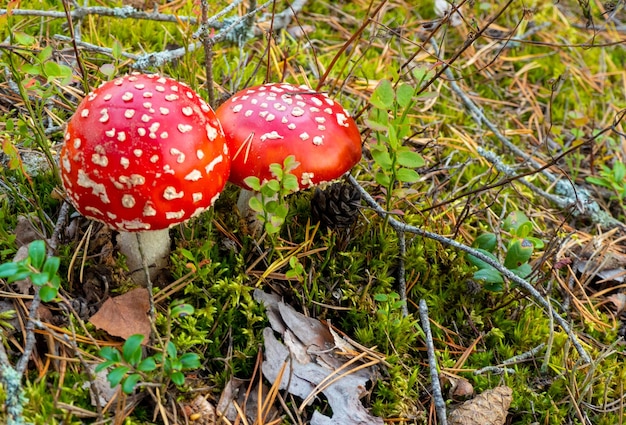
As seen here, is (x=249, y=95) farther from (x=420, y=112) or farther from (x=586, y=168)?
(x=586, y=168)

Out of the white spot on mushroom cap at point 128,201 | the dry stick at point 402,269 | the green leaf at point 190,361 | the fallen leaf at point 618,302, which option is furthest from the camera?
the fallen leaf at point 618,302

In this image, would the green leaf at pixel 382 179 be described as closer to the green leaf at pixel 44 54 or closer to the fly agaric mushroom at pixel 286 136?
the fly agaric mushroom at pixel 286 136

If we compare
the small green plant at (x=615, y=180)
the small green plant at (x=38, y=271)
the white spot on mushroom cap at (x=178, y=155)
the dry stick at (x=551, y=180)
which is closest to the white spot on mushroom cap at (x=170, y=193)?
the white spot on mushroom cap at (x=178, y=155)

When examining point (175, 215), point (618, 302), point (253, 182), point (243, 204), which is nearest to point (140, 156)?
point (175, 215)

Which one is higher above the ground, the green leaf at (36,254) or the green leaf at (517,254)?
the green leaf at (36,254)

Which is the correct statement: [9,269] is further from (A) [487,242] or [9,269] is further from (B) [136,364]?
(A) [487,242]

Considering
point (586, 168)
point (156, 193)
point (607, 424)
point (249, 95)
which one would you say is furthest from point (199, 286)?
point (586, 168)
